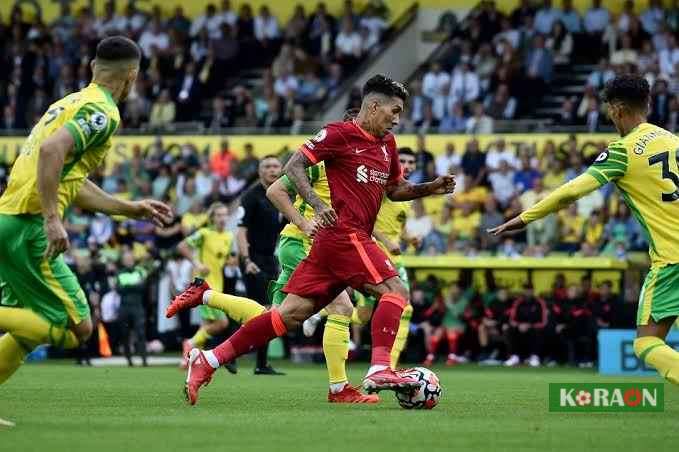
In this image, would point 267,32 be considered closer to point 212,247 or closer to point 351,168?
point 212,247

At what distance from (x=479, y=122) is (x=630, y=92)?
1669 centimetres

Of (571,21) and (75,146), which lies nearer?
(75,146)

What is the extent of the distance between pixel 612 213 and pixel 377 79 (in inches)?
528

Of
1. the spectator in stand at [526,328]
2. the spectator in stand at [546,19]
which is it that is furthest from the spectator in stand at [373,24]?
the spectator in stand at [526,328]

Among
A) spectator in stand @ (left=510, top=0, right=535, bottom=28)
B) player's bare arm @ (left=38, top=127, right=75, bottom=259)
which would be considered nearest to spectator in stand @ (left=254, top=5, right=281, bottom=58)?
spectator in stand @ (left=510, top=0, right=535, bottom=28)

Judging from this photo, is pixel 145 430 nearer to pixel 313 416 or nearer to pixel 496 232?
pixel 313 416

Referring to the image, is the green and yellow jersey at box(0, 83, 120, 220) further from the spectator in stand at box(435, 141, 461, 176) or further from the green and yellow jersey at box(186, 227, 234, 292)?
the spectator in stand at box(435, 141, 461, 176)

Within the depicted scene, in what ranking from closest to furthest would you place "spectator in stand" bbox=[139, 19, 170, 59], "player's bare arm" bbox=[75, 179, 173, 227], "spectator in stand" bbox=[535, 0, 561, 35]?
"player's bare arm" bbox=[75, 179, 173, 227] < "spectator in stand" bbox=[535, 0, 561, 35] < "spectator in stand" bbox=[139, 19, 170, 59]

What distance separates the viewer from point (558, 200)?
10.9 meters

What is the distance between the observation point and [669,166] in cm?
1094

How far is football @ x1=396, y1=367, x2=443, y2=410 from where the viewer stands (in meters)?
11.6

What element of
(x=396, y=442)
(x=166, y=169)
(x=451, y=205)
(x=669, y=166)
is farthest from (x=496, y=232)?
(x=166, y=169)

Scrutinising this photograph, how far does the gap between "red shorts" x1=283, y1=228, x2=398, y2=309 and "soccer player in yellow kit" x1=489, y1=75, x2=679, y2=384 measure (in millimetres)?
1051

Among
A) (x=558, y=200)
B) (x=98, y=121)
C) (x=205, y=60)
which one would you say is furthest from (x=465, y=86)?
(x=98, y=121)
